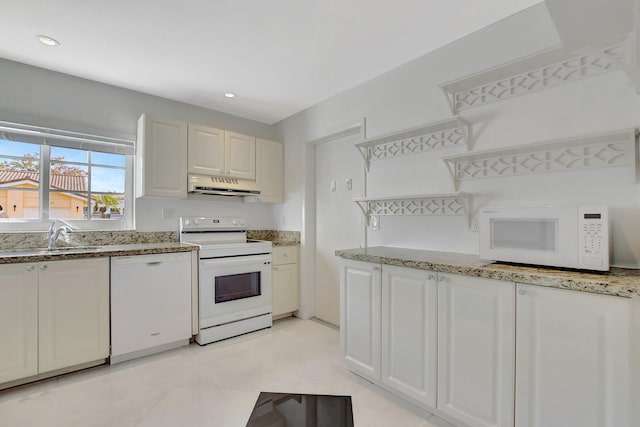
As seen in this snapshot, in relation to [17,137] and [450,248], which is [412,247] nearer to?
[450,248]

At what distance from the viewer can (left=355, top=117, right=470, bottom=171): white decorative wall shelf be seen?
2062 millimetres

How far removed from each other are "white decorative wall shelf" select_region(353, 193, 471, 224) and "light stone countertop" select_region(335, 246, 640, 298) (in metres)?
0.37

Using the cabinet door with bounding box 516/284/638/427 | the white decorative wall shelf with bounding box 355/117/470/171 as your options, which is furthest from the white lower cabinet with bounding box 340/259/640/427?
the white decorative wall shelf with bounding box 355/117/470/171

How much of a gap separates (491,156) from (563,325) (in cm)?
107

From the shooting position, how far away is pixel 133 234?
2967mm

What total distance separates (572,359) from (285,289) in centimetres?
265

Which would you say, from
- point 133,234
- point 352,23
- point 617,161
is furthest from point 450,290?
point 133,234

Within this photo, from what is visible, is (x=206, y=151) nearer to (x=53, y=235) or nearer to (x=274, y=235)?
(x=274, y=235)

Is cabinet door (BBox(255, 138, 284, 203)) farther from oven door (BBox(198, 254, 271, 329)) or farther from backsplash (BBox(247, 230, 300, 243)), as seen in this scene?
oven door (BBox(198, 254, 271, 329))

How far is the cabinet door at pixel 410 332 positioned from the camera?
1.72 meters

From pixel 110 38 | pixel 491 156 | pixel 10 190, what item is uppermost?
pixel 110 38

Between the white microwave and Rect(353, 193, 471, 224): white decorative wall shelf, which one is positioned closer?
the white microwave

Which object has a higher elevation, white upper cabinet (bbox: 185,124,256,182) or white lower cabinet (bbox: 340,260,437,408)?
white upper cabinet (bbox: 185,124,256,182)

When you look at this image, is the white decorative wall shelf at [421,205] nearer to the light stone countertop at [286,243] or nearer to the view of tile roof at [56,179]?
the light stone countertop at [286,243]
